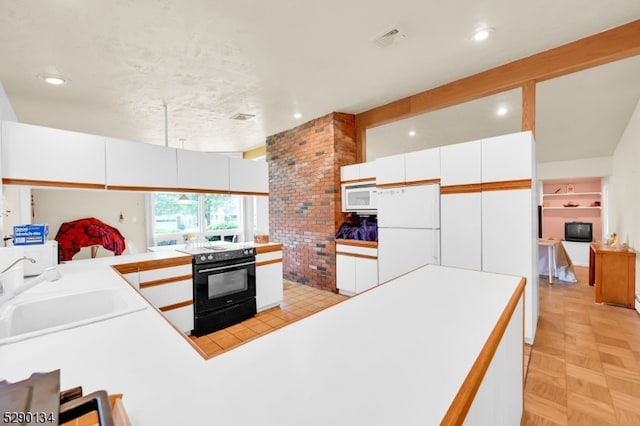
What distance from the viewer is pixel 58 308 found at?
5.22 feet

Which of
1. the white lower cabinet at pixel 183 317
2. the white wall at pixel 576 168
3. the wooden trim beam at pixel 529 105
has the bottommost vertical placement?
the white lower cabinet at pixel 183 317

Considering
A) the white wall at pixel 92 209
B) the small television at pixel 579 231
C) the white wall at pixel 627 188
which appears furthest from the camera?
the small television at pixel 579 231

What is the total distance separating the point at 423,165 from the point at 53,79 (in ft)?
13.7

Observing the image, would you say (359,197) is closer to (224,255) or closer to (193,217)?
(224,255)

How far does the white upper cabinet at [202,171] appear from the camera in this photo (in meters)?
3.36

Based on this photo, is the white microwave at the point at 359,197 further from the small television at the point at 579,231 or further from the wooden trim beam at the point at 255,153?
the small television at the point at 579,231

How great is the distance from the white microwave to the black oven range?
1664 mm

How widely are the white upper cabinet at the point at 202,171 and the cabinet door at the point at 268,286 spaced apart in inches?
47.9

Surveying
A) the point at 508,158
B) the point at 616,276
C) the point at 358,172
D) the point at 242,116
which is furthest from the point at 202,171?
the point at 616,276

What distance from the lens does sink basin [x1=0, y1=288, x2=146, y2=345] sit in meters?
1.35

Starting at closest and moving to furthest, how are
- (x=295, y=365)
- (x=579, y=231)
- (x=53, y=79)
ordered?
1. (x=295, y=365)
2. (x=53, y=79)
3. (x=579, y=231)

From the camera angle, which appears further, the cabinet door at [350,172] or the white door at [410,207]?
the cabinet door at [350,172]

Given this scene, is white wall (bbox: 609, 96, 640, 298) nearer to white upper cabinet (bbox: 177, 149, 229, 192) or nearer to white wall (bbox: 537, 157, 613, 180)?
white wall (bbox: 537, 157, 613, 180)

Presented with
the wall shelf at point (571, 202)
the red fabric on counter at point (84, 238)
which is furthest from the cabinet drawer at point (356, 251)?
the wall shelf at point (571, 202)
